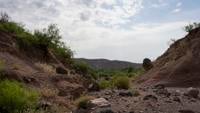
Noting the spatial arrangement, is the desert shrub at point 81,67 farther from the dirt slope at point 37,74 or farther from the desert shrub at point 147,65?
the dirt slope at point 37,74

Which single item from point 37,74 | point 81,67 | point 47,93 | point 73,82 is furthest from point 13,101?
point 81,67

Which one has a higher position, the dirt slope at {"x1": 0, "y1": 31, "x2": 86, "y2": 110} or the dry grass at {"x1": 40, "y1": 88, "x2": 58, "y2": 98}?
the dirt slope at {"x1": 0, "y1": 31, "x2": 86, "y2": 110}

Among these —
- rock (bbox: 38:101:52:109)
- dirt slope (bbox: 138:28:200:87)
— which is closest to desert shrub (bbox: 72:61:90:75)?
dirt slope (bbox: 138:28:200:87)

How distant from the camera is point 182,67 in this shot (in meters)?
45.2

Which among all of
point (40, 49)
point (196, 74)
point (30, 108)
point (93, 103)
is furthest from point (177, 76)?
point (30, 108)

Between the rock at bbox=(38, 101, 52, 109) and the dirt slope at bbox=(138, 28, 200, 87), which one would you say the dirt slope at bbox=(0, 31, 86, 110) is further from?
the dirt slope at bbox=(138, 28, 200, 87)

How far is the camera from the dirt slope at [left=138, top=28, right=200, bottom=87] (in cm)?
4250

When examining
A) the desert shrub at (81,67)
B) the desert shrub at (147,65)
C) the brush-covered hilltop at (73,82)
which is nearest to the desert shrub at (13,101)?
the brush-covered hilltop at (73,82)

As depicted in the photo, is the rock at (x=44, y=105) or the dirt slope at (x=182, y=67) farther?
the dirt slope at (x=182, y=67)

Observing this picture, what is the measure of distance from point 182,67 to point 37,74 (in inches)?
862

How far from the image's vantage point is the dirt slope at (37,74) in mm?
22312

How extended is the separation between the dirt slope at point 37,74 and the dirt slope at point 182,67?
12326mm

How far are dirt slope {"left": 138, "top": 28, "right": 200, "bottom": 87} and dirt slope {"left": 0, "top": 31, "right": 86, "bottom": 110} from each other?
1233 cm

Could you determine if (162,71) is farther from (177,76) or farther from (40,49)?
(40,49)
